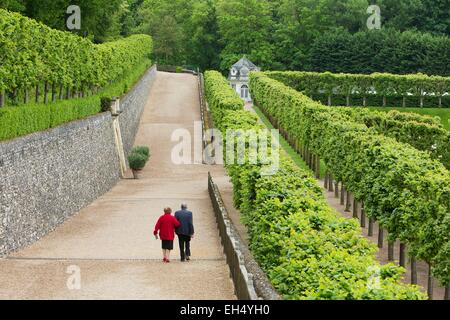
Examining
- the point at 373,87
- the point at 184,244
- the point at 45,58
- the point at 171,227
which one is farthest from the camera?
the point at 373,87

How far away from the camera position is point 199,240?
33312 millimetres

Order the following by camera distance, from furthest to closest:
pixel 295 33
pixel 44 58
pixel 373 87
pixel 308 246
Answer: pixel 295 33, pixel 373 87, pixel 44 58, pixel 308 246

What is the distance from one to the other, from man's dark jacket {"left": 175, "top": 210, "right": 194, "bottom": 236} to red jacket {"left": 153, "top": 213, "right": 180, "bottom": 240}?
0.44 ft

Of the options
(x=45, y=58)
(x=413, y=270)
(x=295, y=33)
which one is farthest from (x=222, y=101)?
(x=295, y=33)

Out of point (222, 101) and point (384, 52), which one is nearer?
point (222, 101)

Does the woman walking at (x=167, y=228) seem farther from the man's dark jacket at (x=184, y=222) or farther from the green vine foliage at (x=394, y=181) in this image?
the green vine foliage at (x=394, y=181)

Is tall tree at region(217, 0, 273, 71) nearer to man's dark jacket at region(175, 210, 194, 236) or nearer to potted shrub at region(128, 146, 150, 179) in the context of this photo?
potted shrub at region(128, 146, 150, 179)

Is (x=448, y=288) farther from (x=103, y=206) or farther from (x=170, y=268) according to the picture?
(x=103, y=206)

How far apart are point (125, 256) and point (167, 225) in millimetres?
2930

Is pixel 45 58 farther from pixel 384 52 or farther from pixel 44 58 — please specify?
→ pixel 384 52

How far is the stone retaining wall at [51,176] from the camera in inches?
1183

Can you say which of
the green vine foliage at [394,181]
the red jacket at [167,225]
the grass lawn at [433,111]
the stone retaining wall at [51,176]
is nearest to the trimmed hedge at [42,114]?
the stone retaining wall at [51,176]

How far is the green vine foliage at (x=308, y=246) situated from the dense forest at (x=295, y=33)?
8065cm

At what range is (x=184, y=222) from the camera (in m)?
26.8
